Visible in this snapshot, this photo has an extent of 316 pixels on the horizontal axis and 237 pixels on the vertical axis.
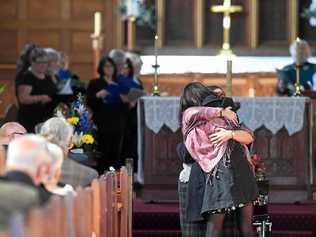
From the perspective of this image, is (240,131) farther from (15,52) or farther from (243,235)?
(15,52)

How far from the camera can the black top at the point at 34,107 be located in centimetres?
1255

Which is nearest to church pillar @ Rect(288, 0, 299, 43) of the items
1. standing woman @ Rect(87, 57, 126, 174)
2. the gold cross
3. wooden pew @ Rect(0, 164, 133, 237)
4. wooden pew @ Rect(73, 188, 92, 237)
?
the gold cross

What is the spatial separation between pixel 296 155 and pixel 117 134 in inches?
96.5

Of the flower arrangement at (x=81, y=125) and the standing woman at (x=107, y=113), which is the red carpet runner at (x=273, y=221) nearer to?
the flower arrangement at (x=81, y=125)

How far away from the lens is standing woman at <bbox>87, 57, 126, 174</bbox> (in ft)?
43.4

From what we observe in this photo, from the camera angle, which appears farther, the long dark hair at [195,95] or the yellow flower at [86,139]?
the yellow flower at [86,139]

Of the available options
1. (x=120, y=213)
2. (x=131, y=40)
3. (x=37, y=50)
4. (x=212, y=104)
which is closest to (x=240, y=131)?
(x=212, y=104)

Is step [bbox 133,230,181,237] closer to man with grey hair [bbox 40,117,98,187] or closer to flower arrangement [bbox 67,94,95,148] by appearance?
flower arrangement [bbox 67,94,95,148]

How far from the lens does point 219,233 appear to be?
8602 millimetres

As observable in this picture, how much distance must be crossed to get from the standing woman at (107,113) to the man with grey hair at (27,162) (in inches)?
322

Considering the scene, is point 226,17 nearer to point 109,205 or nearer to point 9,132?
point 9,132

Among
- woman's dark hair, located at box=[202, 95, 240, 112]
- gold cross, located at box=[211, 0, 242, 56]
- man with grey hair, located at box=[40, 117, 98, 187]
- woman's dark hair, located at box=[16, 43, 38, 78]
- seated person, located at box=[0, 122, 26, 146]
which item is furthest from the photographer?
gold cross, located at box=[211, 0, 242, 56]

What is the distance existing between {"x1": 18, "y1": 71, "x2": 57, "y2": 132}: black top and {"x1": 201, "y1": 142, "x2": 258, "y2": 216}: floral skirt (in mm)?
4297

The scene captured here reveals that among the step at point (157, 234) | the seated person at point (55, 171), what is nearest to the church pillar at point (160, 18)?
the step at point (157, 234)
